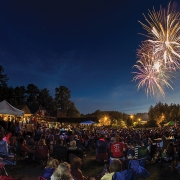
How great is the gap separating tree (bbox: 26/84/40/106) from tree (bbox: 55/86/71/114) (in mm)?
8648

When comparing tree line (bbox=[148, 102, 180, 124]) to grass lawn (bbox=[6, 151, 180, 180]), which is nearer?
grass lawn (bbox=[6, 151, 180, 180])

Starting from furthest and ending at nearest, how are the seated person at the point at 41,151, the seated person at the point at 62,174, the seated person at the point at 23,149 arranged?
the seated person at the point at 23,149 → the seated person at the point at 41,151 → the seated person at the point at 62,174

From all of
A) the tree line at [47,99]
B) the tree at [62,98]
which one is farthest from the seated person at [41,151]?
the tree at [62,98]

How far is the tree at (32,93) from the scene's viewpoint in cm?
7281

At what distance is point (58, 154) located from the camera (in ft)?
32.8

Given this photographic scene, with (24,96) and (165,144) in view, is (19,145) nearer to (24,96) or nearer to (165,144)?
(165,144)

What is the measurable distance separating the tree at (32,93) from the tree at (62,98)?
8.65 metres

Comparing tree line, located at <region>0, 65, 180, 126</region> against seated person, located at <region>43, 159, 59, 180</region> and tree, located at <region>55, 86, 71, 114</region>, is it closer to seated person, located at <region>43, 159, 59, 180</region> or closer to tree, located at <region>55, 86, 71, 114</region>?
tree, located at <region>55, 86, 71, 114</region>

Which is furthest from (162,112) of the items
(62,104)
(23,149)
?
(23,149)

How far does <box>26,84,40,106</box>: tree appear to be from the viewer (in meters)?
72.8

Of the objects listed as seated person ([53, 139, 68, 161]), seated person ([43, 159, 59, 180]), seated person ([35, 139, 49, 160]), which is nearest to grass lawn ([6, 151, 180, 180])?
seated person ([35, 139, 49, 160])

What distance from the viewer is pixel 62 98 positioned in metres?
81.0

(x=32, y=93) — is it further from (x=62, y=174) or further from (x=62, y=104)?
(x=62, y=174)

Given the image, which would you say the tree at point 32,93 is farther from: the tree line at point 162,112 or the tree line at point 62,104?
the tree line at point 162,112
